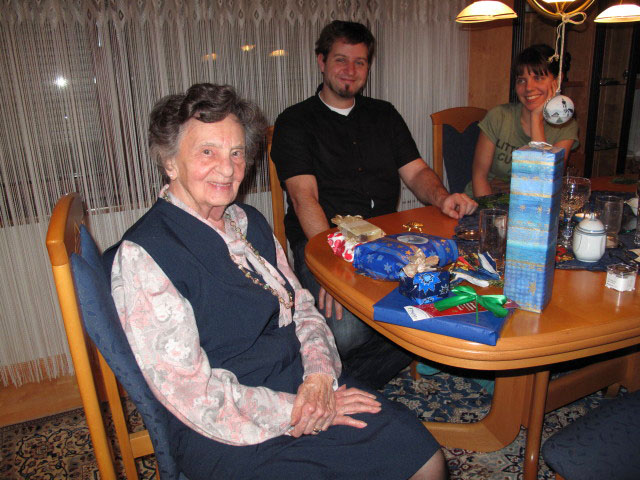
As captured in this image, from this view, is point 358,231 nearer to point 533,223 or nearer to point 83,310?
point 533,223

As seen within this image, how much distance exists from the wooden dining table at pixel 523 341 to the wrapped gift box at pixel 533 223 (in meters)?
0.06

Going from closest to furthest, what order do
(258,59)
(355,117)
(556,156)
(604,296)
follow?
(556,156)
(604,296)
(355,117)
(258,59)

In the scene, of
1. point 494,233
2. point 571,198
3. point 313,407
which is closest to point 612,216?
point 571,198

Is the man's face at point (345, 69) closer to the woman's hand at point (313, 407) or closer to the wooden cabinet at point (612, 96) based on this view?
the woman's hand at point (313, 407)

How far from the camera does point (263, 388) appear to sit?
1.10 metres

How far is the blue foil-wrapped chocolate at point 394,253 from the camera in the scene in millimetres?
1196

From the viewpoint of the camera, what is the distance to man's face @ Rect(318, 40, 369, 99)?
87.1 inches

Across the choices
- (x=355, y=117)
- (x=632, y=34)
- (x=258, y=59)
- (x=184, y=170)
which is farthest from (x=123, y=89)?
(x=632, y=34)

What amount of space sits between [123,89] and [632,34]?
3149 mm

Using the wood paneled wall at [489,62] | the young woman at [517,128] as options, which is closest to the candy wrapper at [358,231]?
the young woman at [517,128]

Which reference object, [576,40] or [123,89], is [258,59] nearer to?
[123,89]

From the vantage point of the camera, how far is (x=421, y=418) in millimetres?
1942

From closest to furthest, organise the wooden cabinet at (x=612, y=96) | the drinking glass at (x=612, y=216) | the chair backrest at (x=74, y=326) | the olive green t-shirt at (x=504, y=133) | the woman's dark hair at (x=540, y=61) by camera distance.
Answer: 1. the chair backrest at (x=74, y=326)
2. the drinking glass at (x=612, y=216)
3. the woman's dark hair at (x=540, y=61)
4. the olive green t-shirt at (x=504, y=133)
5. the wooden cabinet at (x=612, y=96)

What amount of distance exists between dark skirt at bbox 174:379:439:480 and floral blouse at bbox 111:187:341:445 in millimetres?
33
